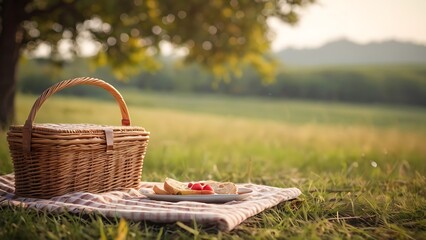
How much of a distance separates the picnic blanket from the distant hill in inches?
1159

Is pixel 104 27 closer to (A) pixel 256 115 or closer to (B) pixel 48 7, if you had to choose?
(B) pixel 48 7

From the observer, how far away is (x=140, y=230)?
2816mm

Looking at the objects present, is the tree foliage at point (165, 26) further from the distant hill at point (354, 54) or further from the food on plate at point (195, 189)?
the distant hill at point (354, 54)

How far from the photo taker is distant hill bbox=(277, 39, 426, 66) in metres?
35.1

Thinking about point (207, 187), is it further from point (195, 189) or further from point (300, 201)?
point (300, 201)

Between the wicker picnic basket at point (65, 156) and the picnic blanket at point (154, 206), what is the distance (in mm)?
109

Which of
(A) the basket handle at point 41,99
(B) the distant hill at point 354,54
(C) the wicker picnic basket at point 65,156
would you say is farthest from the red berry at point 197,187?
(B) the distant hill at point 354,54

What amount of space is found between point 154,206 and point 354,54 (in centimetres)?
4614

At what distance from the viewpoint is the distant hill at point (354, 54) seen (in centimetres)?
3509

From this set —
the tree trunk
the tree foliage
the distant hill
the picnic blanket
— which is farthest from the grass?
the distant hill

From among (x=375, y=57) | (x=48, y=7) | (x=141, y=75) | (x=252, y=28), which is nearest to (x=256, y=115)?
(x=252, y=28)

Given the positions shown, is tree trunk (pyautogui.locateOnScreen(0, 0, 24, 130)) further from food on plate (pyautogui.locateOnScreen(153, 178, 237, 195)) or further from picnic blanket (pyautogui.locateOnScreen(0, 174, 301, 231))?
food on plate (pyautogui.locateOnScreen(153, 178, 237, 195))

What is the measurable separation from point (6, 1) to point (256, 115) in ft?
39.0

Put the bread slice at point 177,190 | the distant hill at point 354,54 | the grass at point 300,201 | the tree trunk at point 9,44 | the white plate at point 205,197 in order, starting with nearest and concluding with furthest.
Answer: the grass at point 300,201 < the white plate at point 205,197 < the bread slice at point 177,190 < the tree trunk at point 9,44 < the distant hill at point 354,54
